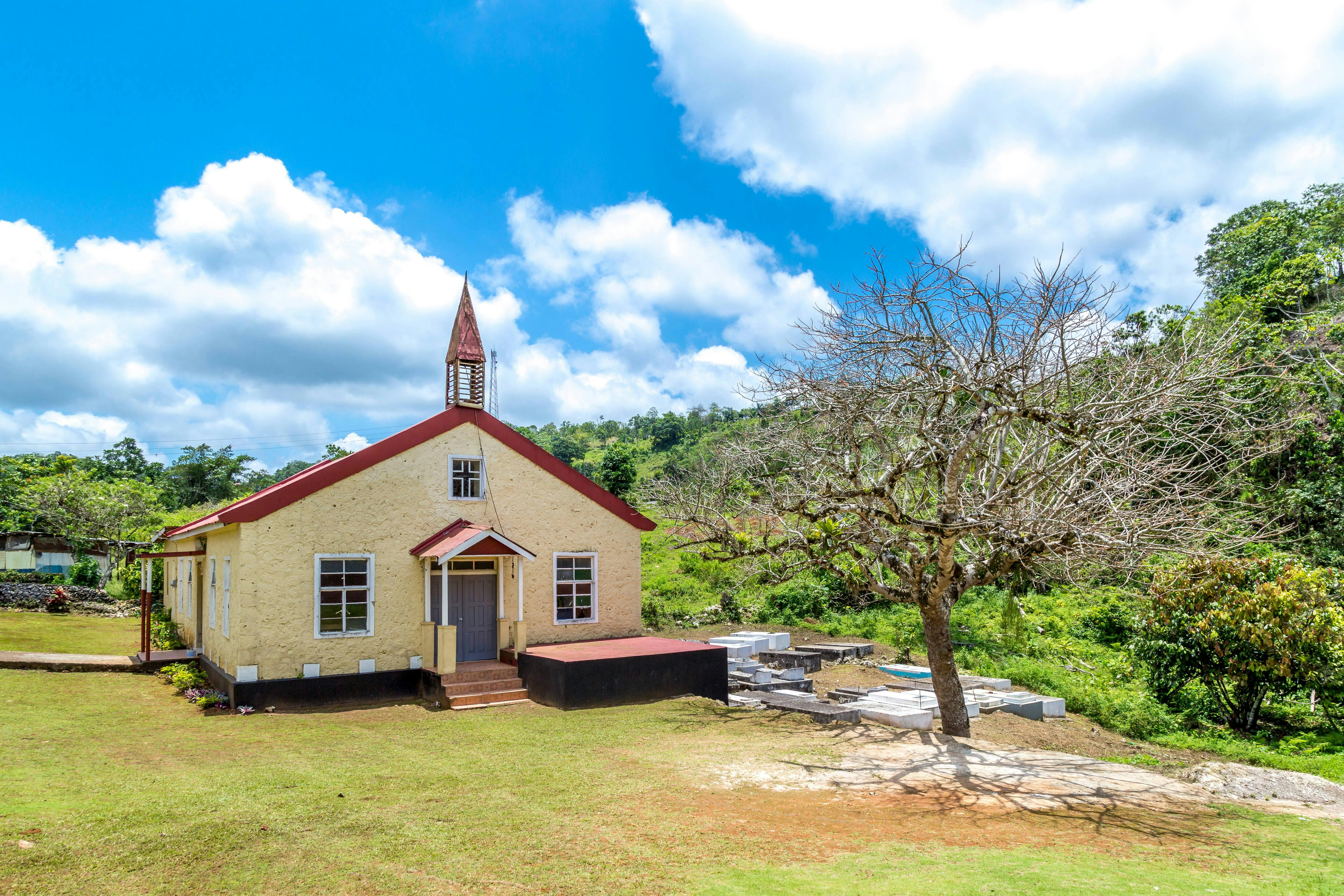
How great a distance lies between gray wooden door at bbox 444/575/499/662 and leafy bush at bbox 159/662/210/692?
485 centimetres

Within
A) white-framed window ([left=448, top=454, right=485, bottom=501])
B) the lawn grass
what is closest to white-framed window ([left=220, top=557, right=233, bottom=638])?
white-framed window ([left=448, top=454, right=485, bottom=501])

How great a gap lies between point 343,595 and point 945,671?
10352mm

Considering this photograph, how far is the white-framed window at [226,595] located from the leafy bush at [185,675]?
1.25 meters

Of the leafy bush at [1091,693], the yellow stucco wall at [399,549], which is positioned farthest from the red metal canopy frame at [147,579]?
the leafy bush at [1091,693]

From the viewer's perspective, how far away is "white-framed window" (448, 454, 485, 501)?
15.0 m

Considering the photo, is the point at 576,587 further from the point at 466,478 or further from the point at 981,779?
the point at 981,779

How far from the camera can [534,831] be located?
6.63 meters

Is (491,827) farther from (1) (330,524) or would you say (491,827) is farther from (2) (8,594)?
(2) (8,594)

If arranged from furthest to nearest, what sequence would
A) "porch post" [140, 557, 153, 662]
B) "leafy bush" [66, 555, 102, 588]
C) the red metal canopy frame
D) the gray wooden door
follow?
1. "leafy bush" [66, 555, 102, 588]
2. "porch post" [140, 557, 153, 662]
3. the red metal canopy frame
4. the gray wooden door

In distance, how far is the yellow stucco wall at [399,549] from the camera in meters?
12.9

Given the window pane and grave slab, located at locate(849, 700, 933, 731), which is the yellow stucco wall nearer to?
the window pane

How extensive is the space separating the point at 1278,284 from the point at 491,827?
3379 cm

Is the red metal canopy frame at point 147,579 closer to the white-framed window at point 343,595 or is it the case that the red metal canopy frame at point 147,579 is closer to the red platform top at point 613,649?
the white-framed window at point 343,595

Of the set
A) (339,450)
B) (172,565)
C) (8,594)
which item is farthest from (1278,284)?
(339,450)
